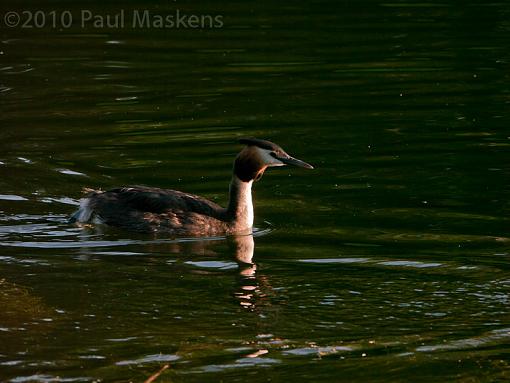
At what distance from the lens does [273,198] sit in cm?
1515

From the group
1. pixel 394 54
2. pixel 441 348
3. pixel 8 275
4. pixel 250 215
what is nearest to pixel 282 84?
pixel 394 54

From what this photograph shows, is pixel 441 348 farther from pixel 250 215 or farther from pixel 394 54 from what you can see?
pixel 394 54

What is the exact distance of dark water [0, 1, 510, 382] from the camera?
10.1 meters

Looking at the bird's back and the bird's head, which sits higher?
the bird's head

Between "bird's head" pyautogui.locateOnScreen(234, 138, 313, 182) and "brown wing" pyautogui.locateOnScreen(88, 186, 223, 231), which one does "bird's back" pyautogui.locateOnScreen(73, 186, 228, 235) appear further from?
"bird's head" pyautogui.locateOnScreen(234, 138, 313, 182)

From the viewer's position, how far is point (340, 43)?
24.3m

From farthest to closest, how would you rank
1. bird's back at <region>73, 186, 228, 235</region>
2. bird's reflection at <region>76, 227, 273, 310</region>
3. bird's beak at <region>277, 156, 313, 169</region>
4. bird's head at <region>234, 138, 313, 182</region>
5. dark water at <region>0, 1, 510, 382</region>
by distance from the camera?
bird's head at <region>234, 138, 313, 182</region>
bird's back at <region>73, 186, 228, 235</region>
bird's beak at <region>277, 156, 313, 169</region>
bird's reflection at <region>76, 227, 273, 310</region>
dark water at <region>0, 1, 510, 382</region>

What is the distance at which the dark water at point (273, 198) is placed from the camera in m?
10.1

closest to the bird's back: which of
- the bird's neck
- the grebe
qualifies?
the grebe

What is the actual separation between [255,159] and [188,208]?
814 mm

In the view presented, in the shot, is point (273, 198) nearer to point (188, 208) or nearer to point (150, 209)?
point (188, 208)

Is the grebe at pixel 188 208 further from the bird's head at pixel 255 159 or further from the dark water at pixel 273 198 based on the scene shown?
the dark water at pixel 273 198

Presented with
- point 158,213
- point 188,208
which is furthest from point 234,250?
point 158,213

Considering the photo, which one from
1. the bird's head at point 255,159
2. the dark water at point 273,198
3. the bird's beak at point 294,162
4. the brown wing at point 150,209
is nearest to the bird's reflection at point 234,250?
the dark water at point 273,198
